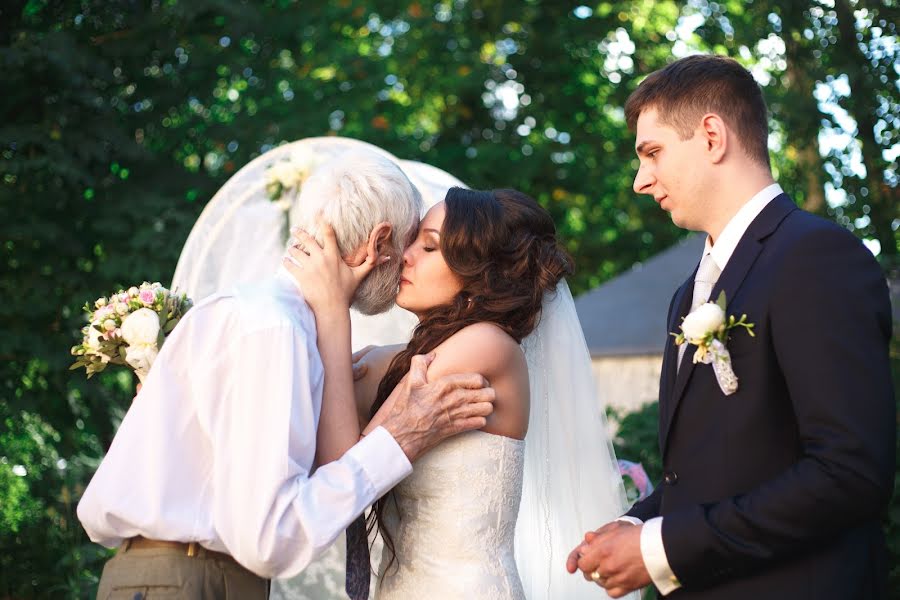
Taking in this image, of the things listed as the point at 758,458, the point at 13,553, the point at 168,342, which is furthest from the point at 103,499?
the point at 13,553

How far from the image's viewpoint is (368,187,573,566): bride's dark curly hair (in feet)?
10.6

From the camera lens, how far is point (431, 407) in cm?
294

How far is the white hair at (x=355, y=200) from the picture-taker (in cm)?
303

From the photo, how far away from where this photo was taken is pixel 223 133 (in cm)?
753

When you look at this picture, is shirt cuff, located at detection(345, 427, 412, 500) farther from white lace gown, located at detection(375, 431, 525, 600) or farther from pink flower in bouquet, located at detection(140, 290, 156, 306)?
pink flower in bouquet, located at detection(140, 290, 156, 306)

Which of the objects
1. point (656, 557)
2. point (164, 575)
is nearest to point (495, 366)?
point (656, 557)

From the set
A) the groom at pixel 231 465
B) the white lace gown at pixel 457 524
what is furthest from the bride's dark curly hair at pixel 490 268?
the groom at pixel 231 465

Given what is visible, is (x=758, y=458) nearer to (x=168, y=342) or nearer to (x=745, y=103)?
(x=745, y=103)

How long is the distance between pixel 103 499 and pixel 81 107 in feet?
15.9

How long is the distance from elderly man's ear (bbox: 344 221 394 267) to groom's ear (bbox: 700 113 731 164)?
1053 mm

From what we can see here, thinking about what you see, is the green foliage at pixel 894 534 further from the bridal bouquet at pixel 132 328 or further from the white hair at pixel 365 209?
the bridal bouquet at pixel 132 328

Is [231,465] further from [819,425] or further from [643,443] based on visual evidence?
[643,443]

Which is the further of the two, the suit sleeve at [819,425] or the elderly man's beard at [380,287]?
the elderly man's beard at [380,287]

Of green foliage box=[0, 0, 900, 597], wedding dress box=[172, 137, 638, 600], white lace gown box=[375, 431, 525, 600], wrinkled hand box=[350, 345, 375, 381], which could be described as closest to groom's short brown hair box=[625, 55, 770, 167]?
wedding dress box=[172, 137, 638, 600]
